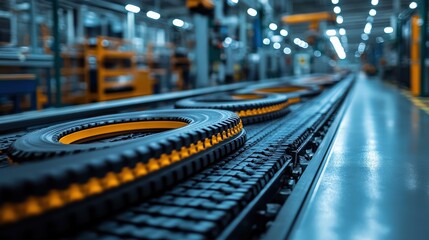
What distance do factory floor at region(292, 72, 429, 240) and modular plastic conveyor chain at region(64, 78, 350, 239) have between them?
0.63 ft

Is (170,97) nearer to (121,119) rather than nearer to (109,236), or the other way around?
(121,119)

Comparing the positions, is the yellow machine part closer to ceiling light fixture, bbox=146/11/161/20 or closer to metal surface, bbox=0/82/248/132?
metal surface, bbox=0/82/248/132

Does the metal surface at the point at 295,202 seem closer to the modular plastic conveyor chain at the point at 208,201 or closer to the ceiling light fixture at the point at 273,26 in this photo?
the modular plastic conveyor chain at the point at 208,201

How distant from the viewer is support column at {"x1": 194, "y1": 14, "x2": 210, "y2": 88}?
8.67 meters

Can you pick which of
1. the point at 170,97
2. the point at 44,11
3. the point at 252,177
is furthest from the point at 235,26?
the point at 252,177

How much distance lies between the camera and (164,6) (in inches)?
743

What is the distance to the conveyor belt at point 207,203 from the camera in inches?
36.5

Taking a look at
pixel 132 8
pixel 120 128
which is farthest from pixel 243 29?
pixel 120 128

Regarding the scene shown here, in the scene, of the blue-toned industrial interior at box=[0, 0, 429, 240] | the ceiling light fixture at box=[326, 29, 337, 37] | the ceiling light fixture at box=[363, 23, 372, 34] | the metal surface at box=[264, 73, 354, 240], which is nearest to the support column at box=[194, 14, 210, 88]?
the blue-toned industrial interior at box=[0, 0, 429, 240]

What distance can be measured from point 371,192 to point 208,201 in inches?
26.4

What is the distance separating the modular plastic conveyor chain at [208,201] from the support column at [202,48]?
673 centimetres

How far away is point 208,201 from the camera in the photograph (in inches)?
45.3

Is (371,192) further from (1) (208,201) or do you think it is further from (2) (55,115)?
(2) (55,115)

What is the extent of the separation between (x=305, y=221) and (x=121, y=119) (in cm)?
144
